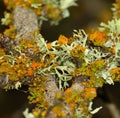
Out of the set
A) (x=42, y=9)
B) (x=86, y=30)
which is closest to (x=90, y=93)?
(x=42, y=9)

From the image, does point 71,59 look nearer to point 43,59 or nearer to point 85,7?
point 43,59

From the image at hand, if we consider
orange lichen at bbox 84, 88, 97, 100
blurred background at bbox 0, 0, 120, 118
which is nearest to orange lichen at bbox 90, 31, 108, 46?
orange lichen at bbox 84, 88, 97, 100

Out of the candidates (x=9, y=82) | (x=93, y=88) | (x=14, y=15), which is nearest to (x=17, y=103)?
(x=14, y=15)

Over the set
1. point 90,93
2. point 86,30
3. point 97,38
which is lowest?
point 90,93

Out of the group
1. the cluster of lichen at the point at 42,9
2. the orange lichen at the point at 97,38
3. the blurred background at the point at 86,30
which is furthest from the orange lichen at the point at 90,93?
the cluster of lichen at the point at 42,9

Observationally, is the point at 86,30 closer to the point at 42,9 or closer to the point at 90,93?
the point at 42,9

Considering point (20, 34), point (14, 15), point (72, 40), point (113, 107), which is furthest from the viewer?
point (113, 107)

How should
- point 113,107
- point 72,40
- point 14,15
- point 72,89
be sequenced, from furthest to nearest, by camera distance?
point 113,107, point 14,15, point 72,40, point 72,89

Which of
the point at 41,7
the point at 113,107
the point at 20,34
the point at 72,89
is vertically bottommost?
the point at 113,107
